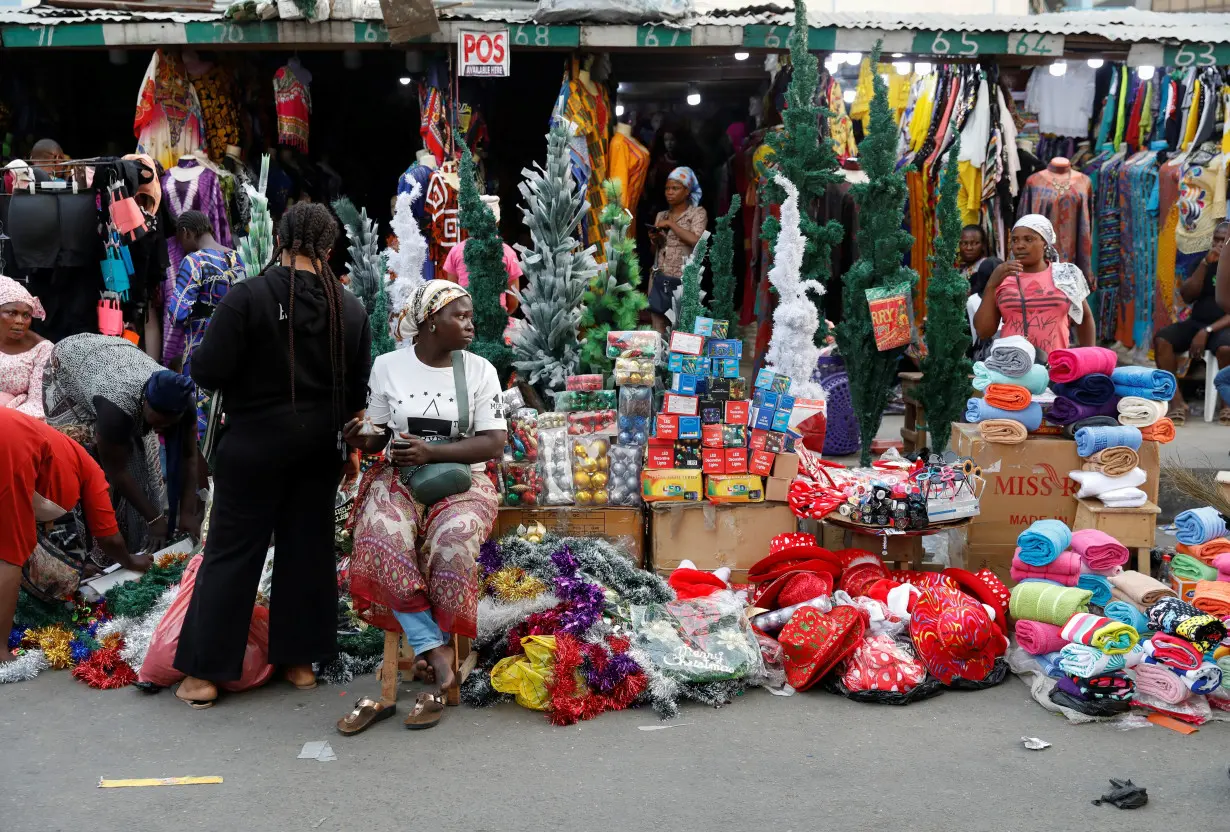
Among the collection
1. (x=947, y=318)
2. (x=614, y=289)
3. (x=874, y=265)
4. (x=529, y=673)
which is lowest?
(x=529, y=673)

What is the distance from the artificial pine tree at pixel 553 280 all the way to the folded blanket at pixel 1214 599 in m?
3.10

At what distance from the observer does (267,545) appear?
431 cm

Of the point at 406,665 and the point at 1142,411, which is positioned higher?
the point at 1142,411

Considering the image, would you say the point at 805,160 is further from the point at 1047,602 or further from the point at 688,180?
the point at 1047,602

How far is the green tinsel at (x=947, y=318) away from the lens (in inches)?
259

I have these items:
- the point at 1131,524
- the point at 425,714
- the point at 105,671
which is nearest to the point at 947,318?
the point at 1131,524

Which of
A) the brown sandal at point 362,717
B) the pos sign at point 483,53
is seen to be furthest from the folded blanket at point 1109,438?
the pos sign at point 483,53

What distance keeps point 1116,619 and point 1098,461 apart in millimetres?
925

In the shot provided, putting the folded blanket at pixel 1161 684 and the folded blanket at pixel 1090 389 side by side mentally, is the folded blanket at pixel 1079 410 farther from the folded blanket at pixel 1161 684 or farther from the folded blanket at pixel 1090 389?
the folded blanket at pixel 1161 684

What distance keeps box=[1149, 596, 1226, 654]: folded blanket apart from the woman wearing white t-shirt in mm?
2589

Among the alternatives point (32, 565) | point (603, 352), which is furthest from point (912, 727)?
point (32, 565)

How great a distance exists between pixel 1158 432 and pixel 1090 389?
35 centimetres

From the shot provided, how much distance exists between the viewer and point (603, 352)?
6062mm

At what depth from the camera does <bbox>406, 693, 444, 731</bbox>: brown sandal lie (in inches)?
159
